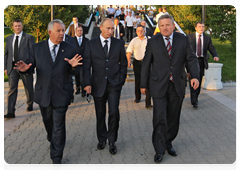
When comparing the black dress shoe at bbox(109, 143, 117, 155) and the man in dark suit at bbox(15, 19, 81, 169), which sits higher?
the man in dark suit at bbox(15, 19, 81, 169)

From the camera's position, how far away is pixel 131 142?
540 centimetres

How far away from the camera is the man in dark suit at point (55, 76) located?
4.29 meters

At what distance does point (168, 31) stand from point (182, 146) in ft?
Result: 6.80

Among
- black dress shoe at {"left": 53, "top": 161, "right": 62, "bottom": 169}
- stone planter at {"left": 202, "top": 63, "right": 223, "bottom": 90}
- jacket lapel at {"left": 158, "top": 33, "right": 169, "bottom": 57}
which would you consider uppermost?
jacket lapel at {"left": 158, "top": 33, "right": 169, "bottom": 57}

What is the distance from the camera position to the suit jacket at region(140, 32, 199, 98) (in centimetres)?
444

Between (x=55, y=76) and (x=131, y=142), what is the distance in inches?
78.7

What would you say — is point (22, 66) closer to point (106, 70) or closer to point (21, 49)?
point (106, 70)

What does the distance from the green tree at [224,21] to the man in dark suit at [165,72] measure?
41.7 ft

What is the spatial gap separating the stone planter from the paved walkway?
7.18 ft

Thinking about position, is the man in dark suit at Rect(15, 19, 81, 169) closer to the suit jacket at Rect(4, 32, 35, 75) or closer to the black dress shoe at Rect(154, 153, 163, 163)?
the black dress shoe at Rect(154, 153, 163, 163)

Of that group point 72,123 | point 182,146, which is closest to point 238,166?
point 182,146

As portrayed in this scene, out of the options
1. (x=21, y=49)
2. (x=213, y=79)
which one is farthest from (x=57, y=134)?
(x=213, y=79)

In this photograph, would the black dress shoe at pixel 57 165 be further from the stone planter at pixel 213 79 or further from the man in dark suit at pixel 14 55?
the stone planter at pixel 213 79

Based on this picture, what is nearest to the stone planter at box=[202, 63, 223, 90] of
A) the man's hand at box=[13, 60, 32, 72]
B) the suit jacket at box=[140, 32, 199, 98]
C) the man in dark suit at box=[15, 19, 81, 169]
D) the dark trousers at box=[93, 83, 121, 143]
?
Answer: the suit jacket at box=[140, 32, 199, 98]
